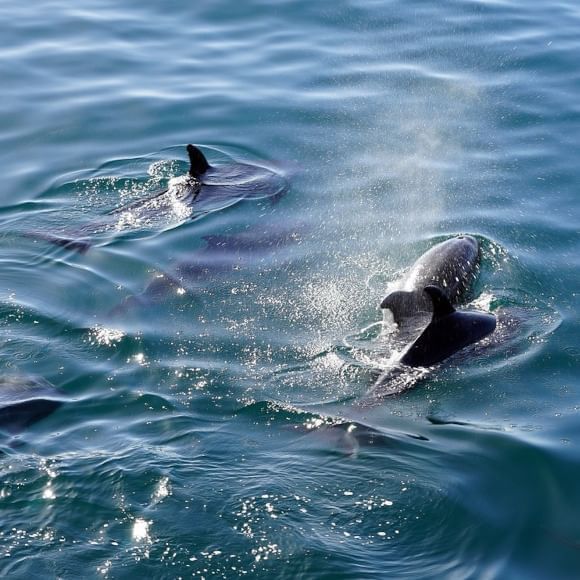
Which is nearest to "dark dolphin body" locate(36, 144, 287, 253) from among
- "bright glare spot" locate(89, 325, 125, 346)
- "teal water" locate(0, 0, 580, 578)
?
"teal water" locate(0, 0, 580, 578)

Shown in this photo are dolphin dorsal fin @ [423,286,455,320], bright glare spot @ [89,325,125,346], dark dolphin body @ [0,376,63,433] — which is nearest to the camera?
dark dolphin body @ [0,376,63,433]

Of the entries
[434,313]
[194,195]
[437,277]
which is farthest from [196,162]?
[434,313]

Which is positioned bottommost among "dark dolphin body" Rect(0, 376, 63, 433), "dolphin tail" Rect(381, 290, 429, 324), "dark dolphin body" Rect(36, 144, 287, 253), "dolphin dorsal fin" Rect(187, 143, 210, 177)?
"dark dolphin body" Rect(0, 376, 63, 433)

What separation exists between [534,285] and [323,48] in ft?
32.9

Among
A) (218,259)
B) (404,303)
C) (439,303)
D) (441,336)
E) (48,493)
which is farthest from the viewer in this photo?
(218,259)

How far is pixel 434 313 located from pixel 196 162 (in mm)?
5689

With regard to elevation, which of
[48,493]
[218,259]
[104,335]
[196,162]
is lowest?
[48,493]

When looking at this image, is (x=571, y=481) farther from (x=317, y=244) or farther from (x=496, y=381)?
(x=317, y=244)

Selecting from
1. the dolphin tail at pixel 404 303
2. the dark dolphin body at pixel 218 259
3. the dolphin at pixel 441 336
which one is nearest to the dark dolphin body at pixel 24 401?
the dark dolphin body at pixel 218 259

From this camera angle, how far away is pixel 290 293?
40.4 ft

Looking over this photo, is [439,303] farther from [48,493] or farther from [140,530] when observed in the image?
[48,493]

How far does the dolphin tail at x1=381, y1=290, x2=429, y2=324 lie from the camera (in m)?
11.5

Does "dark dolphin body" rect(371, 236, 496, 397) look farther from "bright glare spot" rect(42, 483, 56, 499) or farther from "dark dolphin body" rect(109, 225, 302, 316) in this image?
"bright glare spot" rect(42, 483, 56, 499)

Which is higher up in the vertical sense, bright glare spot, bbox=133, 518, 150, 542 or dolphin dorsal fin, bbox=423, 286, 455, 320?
dolphin dorsal fin, bbox=423, 286, 455, 320
